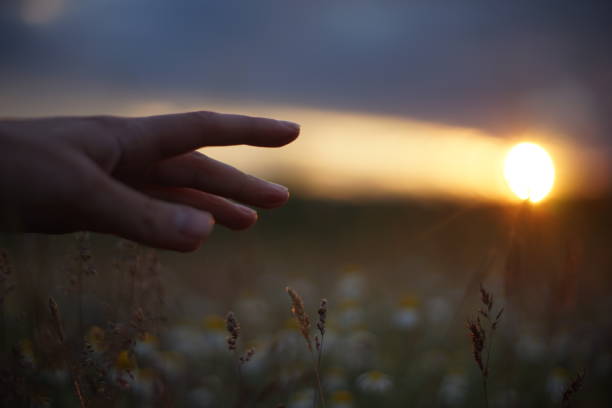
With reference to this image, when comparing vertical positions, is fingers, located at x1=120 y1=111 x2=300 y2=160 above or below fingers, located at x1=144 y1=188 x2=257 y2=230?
above

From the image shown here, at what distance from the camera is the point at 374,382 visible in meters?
2.79

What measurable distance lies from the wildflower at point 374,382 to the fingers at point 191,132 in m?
1.75

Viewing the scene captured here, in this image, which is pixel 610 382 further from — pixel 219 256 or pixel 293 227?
pixel 293 227

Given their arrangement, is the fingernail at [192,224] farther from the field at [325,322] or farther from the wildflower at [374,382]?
the wildflower at [374,382]

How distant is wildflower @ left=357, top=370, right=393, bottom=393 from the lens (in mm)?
2756

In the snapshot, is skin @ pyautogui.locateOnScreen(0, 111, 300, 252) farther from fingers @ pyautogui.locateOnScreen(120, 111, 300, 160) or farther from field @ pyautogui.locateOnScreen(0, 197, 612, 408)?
field @ pyautogui.locateOnScreen(0, 197, 612, 408)

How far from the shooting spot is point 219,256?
23.5 feet

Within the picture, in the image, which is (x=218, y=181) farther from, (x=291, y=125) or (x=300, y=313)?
(x=300, y=313)

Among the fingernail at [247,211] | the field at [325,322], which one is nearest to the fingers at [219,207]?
the fingernail at [247,211]

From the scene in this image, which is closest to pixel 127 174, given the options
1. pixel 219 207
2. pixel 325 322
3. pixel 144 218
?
pixel 219 207

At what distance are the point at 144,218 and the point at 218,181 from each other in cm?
65

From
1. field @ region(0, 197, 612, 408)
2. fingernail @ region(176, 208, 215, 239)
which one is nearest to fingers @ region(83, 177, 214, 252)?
fingernail @ region(176, 208, 215, 239)

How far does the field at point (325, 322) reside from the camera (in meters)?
1.43

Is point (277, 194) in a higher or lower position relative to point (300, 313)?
higher
